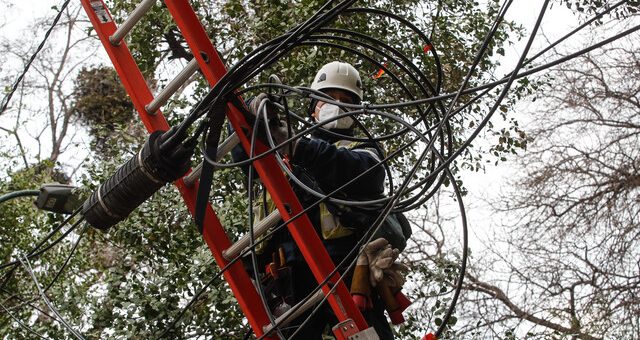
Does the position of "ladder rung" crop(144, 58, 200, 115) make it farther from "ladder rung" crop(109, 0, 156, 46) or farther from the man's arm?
the man's arm

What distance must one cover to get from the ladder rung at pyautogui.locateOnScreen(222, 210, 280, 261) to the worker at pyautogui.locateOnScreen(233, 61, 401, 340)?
255 millimetres

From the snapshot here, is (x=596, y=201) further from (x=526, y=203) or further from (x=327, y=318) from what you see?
(x=327, y=318)

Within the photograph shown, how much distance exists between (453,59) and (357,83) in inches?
134

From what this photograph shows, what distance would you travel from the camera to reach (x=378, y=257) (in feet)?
15.5

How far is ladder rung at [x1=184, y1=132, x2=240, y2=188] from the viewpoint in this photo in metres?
4.73

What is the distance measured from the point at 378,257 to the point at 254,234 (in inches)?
22.3

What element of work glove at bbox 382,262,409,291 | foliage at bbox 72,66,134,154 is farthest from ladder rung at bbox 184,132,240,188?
foliage at bbox 72,66,134,154

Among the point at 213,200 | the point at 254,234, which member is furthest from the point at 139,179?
the point at 213,200

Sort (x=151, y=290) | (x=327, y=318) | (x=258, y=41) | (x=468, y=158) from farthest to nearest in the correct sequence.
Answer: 1. (x=468, y=158)
2. (x=258, y=41)
3. (x=151, y=290)
4. (x=327, y=318)

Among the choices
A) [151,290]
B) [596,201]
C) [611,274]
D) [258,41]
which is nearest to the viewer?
[151,290]

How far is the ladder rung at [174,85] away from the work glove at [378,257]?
3.59ft

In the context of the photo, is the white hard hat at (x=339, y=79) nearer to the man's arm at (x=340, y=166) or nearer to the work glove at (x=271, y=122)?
the man's arm at (x=340, y=166)

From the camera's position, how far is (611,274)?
1061 centimetres

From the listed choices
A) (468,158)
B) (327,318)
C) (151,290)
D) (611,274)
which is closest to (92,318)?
(151,290)
